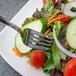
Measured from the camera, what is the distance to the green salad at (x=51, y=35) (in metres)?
1.26

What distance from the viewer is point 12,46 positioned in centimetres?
149

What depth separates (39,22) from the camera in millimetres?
1475

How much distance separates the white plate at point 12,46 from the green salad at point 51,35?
38 millimetres

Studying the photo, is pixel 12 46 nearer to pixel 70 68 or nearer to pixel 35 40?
pixel 35 40

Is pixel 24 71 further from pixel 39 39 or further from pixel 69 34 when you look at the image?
pixel 69 34

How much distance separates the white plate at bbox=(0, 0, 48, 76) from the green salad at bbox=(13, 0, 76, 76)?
4 cm

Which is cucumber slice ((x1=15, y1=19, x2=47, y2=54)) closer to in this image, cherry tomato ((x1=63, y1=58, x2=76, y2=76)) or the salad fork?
the salad fork

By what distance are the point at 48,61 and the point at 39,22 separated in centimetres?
35

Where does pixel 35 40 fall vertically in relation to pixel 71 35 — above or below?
above

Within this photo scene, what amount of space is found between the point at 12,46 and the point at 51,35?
0.34 meters

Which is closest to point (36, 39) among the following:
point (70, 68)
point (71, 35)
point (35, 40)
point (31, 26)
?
point (35, 40)

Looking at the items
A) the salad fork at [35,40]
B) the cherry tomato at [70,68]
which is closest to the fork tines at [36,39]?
the salad fork at [35,40]

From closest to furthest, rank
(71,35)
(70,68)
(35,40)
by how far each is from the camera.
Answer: (70,68)
(71,35)
(35,40)

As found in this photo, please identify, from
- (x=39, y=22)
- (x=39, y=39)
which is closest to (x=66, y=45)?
(x=39, y=39)
